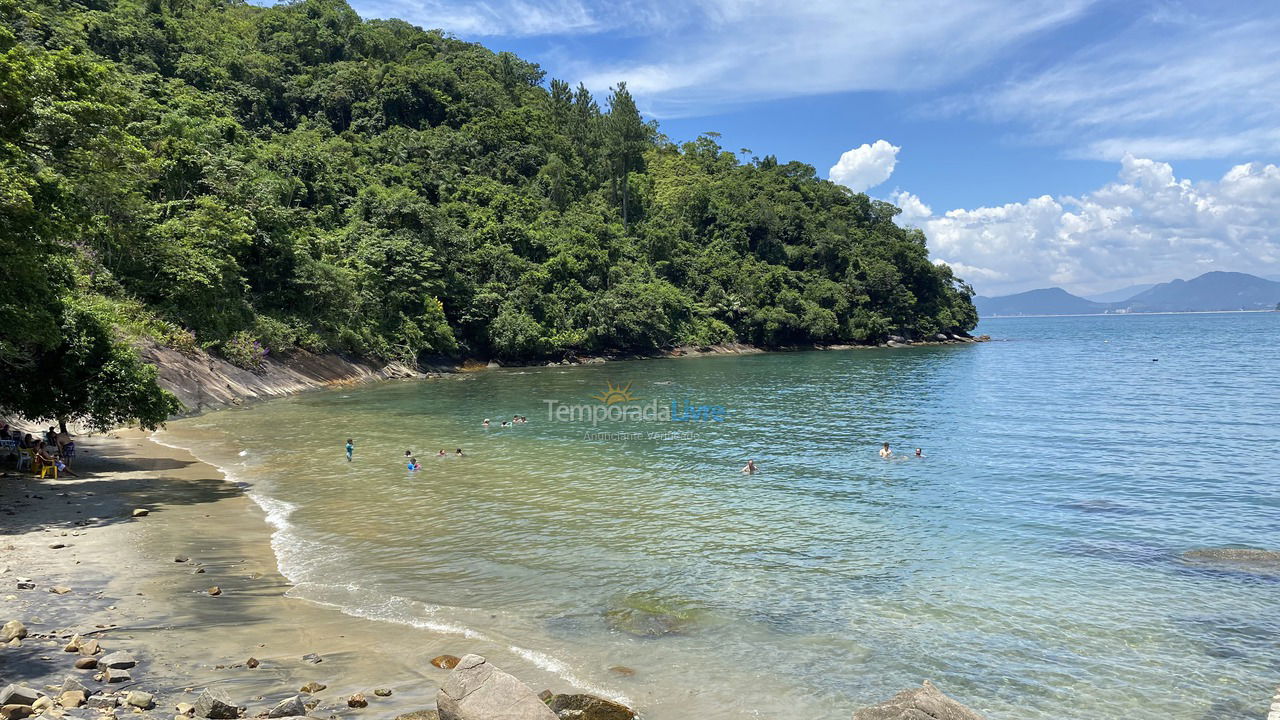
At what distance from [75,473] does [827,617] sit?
24.2 meters

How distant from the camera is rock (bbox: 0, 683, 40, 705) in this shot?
7.21 metres

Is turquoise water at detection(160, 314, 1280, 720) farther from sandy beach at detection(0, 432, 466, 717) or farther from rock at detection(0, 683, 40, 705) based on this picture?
rock at detection(0, 683, 40, 705)

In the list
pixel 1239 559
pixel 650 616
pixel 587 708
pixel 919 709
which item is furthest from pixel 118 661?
pixel 1239 559

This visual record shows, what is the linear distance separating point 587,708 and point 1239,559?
1655 cm

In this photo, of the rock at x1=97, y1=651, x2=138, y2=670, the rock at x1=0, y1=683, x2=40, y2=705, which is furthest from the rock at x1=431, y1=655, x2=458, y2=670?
the rock at x1=0, y1=683, x2=40, y2=705

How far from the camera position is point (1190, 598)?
45.9 ft

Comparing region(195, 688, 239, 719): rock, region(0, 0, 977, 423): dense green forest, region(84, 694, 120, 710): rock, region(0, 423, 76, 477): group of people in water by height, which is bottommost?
region(195, 688, 239, 719): rock

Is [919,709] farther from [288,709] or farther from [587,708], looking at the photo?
[288,709]

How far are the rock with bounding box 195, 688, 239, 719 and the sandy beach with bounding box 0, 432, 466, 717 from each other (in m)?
0.36

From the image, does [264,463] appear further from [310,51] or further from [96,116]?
[310,51]

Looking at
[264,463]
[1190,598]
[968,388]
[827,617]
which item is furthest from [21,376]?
[968,388]

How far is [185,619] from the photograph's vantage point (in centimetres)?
1145

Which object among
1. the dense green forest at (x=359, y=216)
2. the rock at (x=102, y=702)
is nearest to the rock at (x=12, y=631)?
the rock at (x=102, y=702)

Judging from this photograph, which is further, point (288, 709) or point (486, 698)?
point (288, 709)
